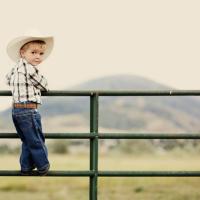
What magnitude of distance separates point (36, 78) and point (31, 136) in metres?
0.41

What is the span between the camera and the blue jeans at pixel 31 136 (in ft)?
17.3

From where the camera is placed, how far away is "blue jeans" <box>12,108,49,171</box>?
5258mm

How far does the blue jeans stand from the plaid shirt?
0.30ft

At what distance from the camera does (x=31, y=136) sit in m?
5.27

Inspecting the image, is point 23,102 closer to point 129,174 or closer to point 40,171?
point 40,171

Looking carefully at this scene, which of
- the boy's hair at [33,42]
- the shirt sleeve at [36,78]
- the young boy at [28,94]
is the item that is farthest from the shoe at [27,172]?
the boy's hair at [33,42]

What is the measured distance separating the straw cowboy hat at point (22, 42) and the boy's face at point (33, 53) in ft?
0.14

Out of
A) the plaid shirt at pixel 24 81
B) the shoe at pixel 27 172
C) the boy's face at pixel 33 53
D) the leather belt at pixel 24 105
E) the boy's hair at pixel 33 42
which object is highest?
the boy's hair at pixel 33 42

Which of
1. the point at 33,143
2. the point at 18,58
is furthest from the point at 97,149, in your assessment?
the point at 18,58

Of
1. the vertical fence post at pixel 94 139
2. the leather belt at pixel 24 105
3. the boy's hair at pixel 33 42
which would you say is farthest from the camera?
the vertical fence post at pixel 94 139

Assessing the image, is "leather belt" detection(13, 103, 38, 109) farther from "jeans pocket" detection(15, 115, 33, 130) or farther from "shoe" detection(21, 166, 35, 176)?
"shoe" detection(21, 166, 35, 176)

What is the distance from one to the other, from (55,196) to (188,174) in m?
33.6

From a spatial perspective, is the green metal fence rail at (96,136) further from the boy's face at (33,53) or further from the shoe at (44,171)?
the boy's face at (33,53)

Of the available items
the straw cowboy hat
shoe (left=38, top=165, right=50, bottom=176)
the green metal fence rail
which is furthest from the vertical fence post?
the straw cowboy hat
